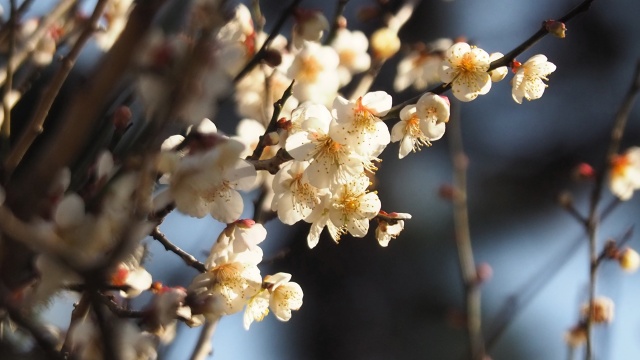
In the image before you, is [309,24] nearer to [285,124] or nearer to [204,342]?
[285,124]

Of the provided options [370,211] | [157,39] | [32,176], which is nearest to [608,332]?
[370,211]

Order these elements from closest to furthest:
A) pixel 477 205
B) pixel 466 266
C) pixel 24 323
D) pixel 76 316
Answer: pixel 24 323, pixel 76 316, pixel 466 266, pixel 477 205

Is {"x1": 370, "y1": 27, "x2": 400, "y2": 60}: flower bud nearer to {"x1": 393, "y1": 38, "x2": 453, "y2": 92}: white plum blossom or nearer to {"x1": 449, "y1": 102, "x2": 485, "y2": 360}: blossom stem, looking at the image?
{"x1": 393, "y1": 38, "x2": 453, "y2": 92}: white plum blossom

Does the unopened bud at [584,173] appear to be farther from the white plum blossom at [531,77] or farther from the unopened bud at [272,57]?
the unopened bud at [272,57]

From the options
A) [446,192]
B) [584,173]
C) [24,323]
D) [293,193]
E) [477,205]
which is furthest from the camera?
[477,205]

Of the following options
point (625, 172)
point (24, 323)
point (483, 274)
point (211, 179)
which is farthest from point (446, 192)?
point (24, 323)

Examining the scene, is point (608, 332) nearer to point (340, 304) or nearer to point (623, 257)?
point (623, 257)

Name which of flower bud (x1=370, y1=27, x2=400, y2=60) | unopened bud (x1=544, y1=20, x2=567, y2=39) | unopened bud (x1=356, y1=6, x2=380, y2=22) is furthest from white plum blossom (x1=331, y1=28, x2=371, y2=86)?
unopened bud (x1=544, y1=20, x2=567, y2=39)
